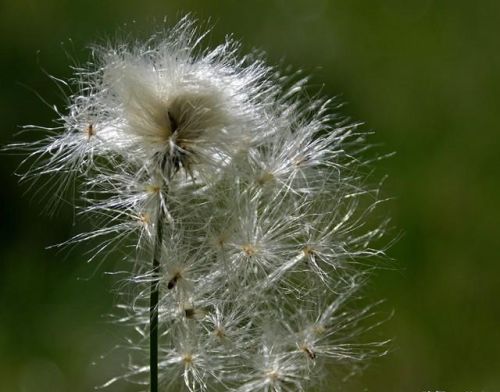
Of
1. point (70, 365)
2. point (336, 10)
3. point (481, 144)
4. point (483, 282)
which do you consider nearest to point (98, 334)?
point (70, 365)

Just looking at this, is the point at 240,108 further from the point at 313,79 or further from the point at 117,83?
the point at 313,79

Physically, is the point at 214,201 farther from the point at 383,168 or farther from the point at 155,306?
the point at 383,168

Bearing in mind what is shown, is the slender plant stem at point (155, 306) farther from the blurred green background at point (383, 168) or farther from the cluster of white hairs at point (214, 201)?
the blurred green background at point (383, 168)

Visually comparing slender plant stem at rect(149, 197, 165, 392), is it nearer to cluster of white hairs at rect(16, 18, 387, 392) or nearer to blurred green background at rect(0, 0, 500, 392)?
cluster of white hairs at rect(16, 18, 387, 392)

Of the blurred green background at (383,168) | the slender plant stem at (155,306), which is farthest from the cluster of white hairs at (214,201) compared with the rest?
the blurred green background at (383,168)

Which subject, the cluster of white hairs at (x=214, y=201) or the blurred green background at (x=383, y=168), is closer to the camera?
the cluster of white hairs at (x=214, y=201)

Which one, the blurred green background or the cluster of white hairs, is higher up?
the blurred green background

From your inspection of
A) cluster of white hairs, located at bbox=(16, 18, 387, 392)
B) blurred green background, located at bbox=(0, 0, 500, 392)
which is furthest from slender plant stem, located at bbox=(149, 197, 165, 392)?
blurred green background, located at bbox=(0, 0, 500, 392)
